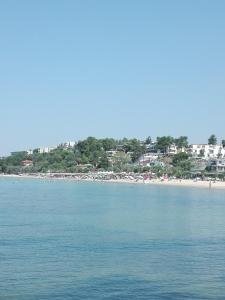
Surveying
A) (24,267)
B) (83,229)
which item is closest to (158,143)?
(83,229)

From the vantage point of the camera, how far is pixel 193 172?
133375 mm

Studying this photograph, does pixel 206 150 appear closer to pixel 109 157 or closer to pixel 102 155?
pixel 109 157

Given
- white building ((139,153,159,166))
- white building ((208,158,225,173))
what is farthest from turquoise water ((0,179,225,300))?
white building ((139,153,159,166))

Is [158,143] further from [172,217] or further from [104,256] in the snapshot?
[104,256]

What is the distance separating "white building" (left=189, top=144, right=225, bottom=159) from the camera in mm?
166625

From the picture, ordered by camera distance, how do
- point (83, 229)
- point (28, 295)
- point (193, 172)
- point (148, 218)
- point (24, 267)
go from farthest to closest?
point (193, 172), point (148, 218), point (83, 229), point (24, 267), point (28, 295)

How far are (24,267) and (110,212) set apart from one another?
26092 millimetres

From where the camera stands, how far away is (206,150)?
557 feet

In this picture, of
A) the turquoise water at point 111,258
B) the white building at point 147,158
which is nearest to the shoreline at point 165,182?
the white building at point 147,158

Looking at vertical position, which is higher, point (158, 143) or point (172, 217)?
point (158, 143)

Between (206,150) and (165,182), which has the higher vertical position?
(206,150)

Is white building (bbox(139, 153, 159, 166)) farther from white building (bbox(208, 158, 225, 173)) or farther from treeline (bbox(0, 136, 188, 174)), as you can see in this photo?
white building (bbox(208, 158, 225, 173))

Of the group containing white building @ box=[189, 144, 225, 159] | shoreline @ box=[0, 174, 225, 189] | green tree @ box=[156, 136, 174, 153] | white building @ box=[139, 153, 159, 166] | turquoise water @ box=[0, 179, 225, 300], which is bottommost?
turquoise water @ box=[0, 179, 225, 300]

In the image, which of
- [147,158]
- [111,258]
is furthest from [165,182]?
[111,258]
